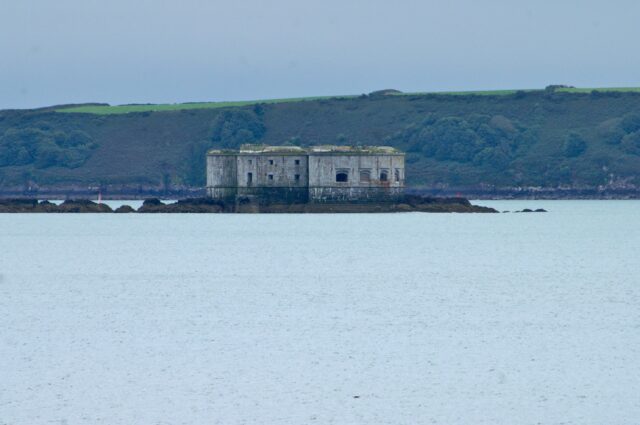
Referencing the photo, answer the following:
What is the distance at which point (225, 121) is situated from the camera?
550ft

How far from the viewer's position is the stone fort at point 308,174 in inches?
3538

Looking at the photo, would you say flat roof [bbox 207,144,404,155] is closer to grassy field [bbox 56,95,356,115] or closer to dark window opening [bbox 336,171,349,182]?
dark window opening [bbox 336,171,349,182]

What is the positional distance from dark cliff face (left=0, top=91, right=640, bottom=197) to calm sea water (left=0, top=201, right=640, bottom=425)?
93959 millimetres

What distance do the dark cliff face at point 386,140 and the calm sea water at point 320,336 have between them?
9396 cm

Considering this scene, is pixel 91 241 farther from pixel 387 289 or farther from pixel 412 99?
pixel 412 99

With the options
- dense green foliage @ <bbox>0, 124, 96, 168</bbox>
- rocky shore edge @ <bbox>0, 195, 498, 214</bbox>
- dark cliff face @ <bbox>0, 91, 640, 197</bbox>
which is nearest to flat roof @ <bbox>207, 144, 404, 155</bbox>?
rocky shore edge @ <bbox>0, 195, 498, 214</bbox>

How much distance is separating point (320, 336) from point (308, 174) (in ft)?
205

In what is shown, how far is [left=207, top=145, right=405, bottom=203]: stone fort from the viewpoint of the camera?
8988 cm

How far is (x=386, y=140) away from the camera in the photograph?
166 m

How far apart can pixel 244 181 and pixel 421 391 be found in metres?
69.5

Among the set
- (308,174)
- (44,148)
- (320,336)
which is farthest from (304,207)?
(44,148)

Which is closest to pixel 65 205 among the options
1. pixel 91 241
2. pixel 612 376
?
pixel 91 241

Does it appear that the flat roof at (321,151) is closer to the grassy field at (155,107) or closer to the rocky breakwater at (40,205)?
the rocky breakwater at (40,205)

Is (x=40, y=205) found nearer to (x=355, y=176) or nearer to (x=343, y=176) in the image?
(x=343, y=176)
